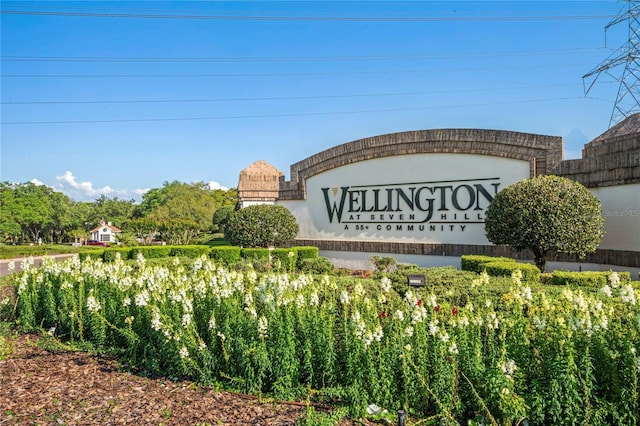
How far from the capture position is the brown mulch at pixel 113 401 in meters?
4.71

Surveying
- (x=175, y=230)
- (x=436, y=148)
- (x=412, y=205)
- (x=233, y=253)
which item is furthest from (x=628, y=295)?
(x=175, y=230)

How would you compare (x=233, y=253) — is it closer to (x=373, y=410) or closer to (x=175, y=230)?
(x=175, y=230)

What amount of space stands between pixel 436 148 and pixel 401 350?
12.4 metres

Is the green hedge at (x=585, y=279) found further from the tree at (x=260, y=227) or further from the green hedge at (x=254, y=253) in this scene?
the tree at (x=260, y=227)

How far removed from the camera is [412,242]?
661 inches

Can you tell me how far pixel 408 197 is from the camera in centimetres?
1691

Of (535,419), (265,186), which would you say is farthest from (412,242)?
(535,419)

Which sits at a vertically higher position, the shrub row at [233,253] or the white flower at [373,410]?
the shrub row at [233,253]

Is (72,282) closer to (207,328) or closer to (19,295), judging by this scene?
(19,295)

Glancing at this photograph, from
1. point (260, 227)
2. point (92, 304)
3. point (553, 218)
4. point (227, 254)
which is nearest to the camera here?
point (92, 304)

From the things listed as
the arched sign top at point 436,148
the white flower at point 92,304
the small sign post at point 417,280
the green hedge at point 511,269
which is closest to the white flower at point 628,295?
the small sign post at point 417,280

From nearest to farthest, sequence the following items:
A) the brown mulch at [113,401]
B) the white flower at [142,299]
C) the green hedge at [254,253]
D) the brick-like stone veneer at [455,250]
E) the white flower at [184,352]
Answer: the brown mulch at [113,401]
the white flower at [184,352]
the white flower at [142,299]
the brick-like stone veneer at [455,250]
the green hedge at [254,253]

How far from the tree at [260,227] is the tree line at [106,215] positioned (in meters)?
11.3

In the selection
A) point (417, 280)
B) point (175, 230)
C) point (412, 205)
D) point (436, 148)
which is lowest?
point (417, 280)
